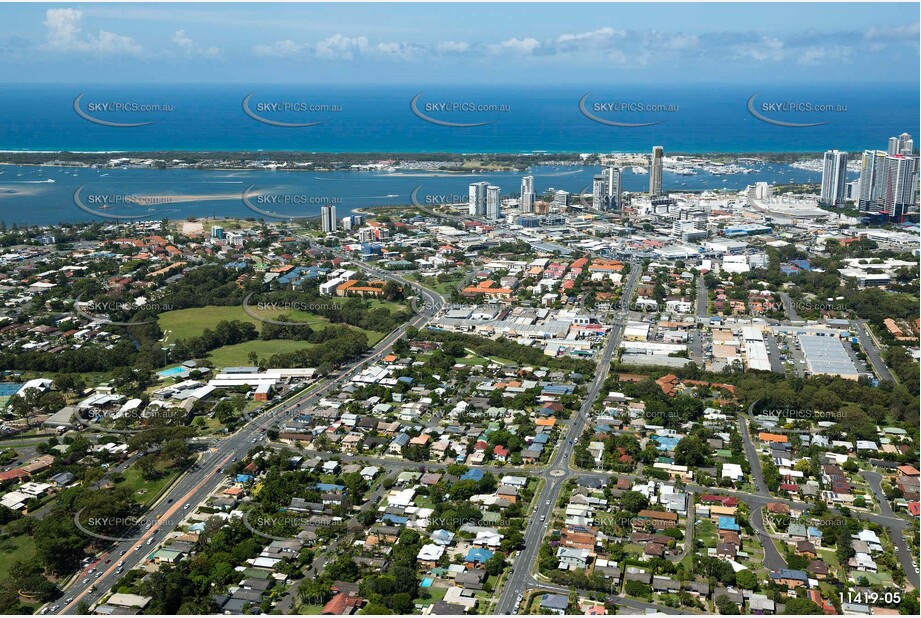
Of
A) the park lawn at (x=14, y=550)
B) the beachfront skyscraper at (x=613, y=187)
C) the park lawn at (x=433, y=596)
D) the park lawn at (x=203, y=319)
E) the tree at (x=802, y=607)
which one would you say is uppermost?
the beachfront skyscraper at (x=613, y=187)

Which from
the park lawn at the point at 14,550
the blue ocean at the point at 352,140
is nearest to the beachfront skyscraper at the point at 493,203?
the blue ocean at the point at 352,140

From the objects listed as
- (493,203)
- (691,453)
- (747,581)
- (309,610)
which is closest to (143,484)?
(309,610)

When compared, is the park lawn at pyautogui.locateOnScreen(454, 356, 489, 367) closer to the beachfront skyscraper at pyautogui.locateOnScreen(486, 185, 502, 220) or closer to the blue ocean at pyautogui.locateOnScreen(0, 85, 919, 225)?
the beachfront skyscraper at pyautogui.locateOnScreen(486, 185, 502, 220)

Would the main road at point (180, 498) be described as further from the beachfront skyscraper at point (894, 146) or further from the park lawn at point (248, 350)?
the beachfront skyscraper at point (894, 146)

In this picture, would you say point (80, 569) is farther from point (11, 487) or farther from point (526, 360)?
point (526, 360)

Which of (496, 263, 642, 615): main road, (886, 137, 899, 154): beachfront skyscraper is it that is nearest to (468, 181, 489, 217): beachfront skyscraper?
(496, 263, 642, 615): main road
